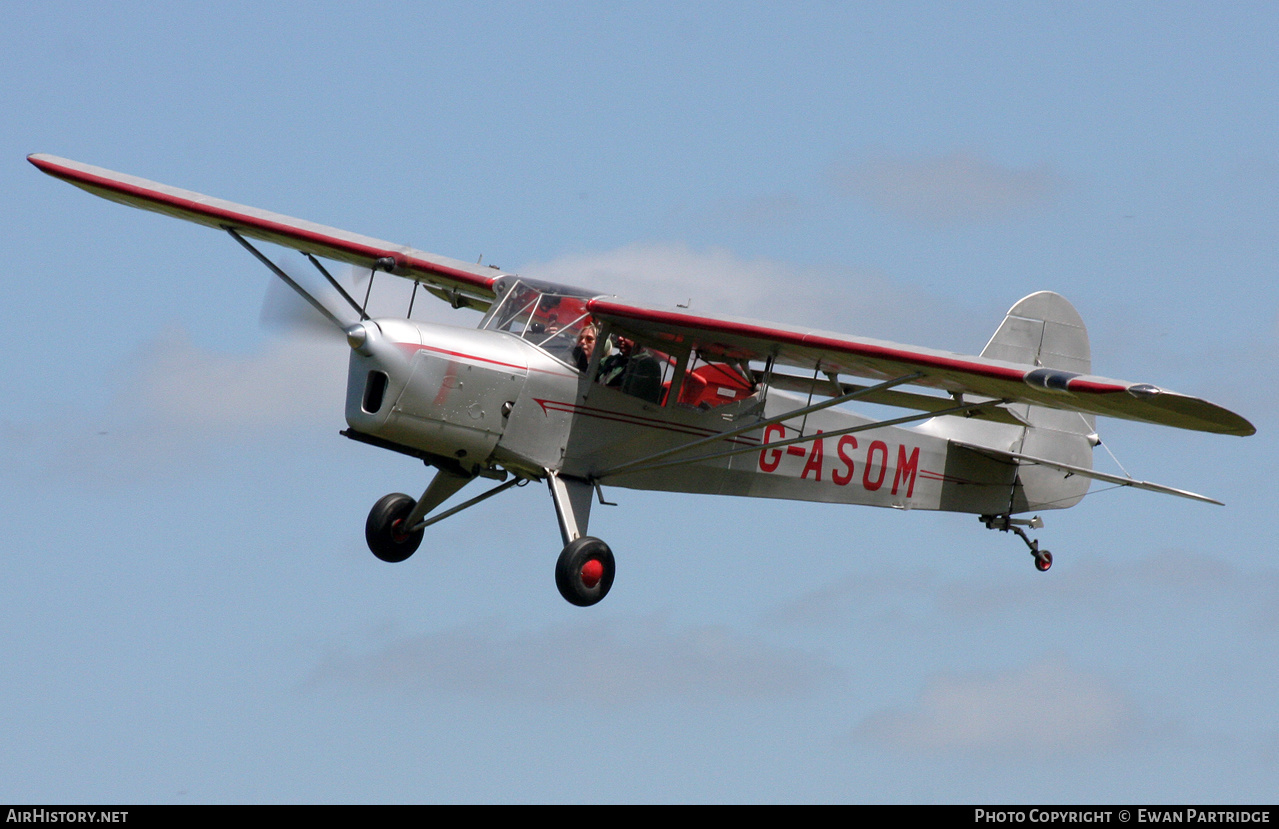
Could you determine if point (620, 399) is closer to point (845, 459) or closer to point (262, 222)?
point (845, 459)

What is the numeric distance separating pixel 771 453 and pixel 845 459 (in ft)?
3.24

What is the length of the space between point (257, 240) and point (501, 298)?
11.8 feet

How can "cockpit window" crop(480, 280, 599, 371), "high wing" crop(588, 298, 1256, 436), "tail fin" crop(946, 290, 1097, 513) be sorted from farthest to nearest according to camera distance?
"tail fin" crop(946, 290, 1097, 513) < "cockpit window" crop(480, 280, 599, 371) < "high wing" crop(588, 298, 1256, 436)

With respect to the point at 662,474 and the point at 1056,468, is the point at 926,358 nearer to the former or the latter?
the point at 662,474

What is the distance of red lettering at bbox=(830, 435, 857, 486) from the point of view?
1719 centimetres

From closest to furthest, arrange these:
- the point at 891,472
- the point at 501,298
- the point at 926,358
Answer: the point at 926,358 → the point at 501,298 → the point at 891,472

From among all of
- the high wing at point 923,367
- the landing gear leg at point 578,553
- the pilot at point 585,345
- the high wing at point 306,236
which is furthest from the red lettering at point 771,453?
the high wing at point 306,236

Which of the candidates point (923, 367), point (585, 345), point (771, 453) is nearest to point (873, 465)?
point (771, 453)

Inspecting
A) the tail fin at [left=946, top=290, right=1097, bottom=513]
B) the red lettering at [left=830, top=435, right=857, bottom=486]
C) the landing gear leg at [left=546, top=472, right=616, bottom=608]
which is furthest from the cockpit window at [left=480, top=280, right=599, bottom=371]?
the tail fin at [left=946, top=290, right=1097, bottom=513]

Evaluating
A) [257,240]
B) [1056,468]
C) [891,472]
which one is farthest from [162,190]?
[1056,468]

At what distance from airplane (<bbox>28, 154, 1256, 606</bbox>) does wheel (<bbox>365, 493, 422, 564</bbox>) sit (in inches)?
0.7

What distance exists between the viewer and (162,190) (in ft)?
59.4

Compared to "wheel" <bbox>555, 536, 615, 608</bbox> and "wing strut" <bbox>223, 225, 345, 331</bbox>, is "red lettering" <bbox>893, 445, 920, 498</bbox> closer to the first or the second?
"wheel" <bbox>555, 536, 615, 608</bbox>

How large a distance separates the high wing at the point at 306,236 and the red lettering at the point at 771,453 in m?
2.90
